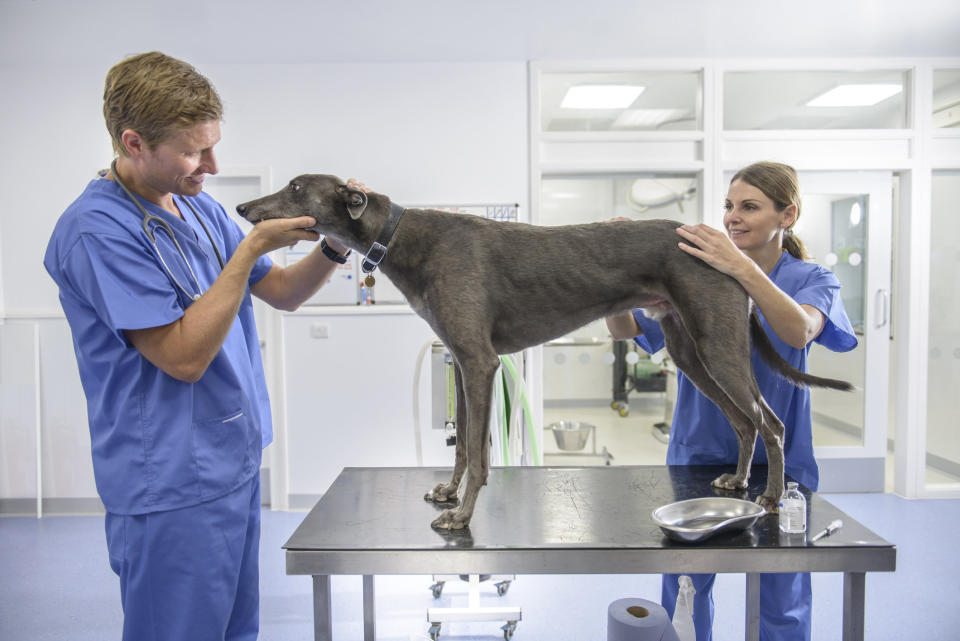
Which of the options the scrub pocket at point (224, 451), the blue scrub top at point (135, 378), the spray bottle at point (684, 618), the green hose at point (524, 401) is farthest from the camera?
the green hose at point (524, 401)

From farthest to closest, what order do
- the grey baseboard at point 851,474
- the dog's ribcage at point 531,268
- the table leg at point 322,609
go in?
the grey baseboard at point 851,474 < the dog's ribcage at point 531,268 < the table leg at point 322,609

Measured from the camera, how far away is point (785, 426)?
1.89 m

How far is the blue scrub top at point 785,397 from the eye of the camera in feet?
5.93

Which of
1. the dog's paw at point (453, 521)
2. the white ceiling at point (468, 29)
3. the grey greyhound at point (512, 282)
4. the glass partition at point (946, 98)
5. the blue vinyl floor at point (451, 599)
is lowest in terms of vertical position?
the blue vinyl floor at point (451, 599)

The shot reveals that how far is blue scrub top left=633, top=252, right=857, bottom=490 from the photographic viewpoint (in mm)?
1807

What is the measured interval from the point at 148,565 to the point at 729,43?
4.34m

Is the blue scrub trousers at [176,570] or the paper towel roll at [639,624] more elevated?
the blue scrub trousers at [176,570]

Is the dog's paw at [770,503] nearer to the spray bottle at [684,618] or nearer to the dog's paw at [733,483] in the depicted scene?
the dog's paw at [733,483]

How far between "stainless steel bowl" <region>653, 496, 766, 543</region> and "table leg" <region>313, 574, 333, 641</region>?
2.69 ft

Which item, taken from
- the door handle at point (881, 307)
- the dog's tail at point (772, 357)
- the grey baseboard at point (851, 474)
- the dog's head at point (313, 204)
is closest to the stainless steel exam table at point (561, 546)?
the dog's tail at point (772, 357)

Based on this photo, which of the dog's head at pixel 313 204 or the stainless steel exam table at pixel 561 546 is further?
the dog's head at pixel 313 204

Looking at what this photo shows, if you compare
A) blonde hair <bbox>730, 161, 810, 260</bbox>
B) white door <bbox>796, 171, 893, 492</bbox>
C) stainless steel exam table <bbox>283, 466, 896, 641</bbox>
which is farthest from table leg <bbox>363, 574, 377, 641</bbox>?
white door <bbox>796, 171, 893, 492</bbox>

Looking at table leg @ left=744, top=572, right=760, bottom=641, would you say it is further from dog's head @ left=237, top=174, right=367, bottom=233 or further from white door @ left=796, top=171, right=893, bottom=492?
white door @ left=796, top=171, right=893, bottom=492

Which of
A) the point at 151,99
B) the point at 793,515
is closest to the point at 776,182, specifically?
the point at 793,515
